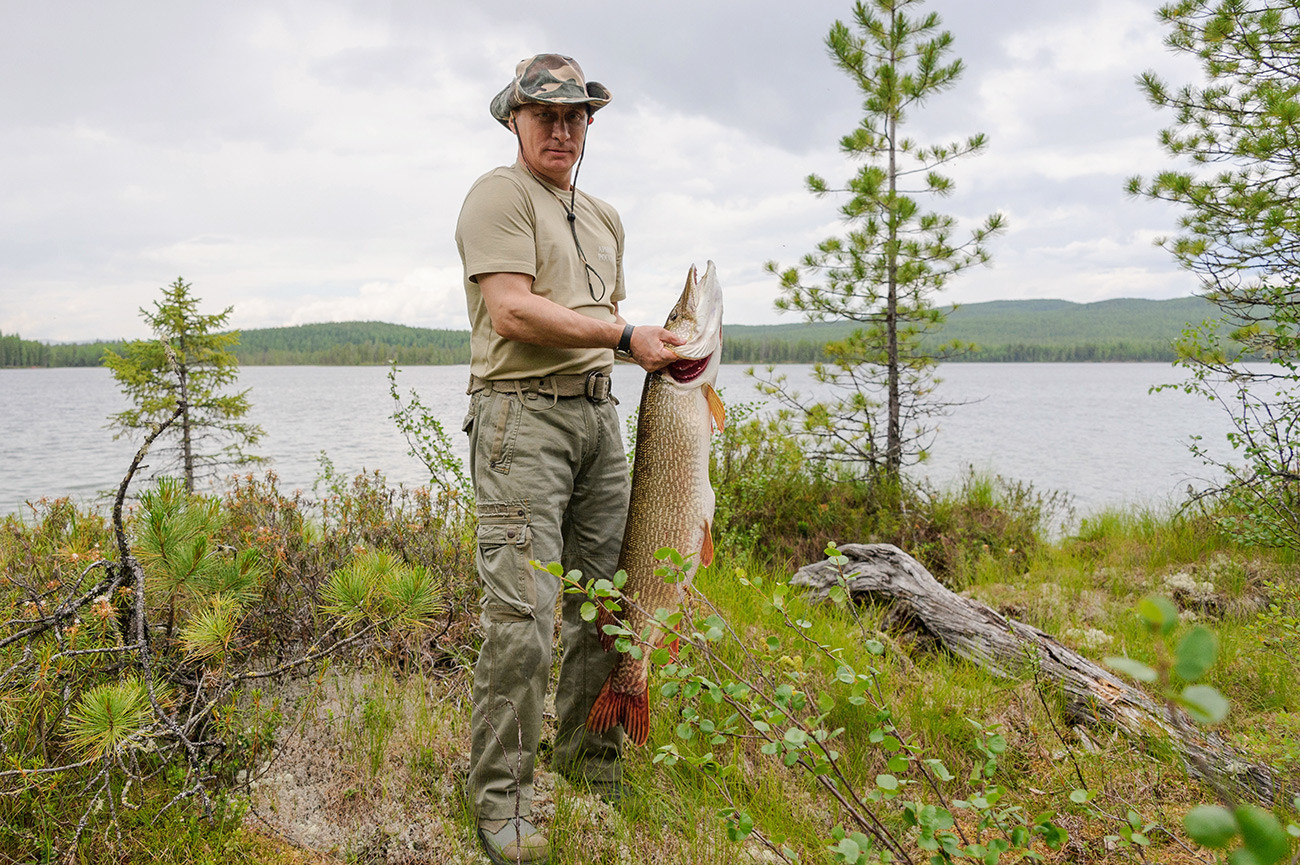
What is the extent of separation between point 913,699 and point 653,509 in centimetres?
185

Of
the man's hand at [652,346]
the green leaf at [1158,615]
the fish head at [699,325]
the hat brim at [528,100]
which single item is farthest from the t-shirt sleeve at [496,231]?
the green leaf at [1158,615]

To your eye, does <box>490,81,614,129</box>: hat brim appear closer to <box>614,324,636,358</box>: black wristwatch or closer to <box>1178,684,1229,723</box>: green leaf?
<box>614,324,636,358</box>: black wristwatch

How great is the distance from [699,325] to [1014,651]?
2.99 meters

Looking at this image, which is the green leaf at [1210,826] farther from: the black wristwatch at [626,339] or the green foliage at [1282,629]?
the green foliage at [1282,629]

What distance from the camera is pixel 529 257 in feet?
10.1

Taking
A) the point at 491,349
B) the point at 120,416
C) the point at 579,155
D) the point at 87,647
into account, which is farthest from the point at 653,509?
the point at 120,416

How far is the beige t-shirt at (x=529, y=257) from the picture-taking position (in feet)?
10.0

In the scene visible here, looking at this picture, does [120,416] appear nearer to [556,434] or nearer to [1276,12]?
Result: [556,434]

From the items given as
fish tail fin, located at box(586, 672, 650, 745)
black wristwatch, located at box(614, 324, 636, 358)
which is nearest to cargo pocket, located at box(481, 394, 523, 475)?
black wristwatch, located at box(614, 324, 636, 358)

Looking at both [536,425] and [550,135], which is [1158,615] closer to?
[536,425]

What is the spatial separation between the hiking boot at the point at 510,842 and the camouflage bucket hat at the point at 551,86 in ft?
9.58

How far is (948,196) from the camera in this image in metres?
8.59

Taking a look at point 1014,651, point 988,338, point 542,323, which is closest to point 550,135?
point 542,323

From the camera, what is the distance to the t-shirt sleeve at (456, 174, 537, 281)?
119 inches
